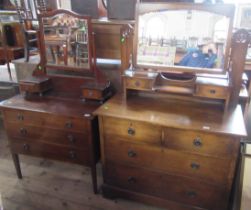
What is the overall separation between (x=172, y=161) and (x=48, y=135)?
2.98ft

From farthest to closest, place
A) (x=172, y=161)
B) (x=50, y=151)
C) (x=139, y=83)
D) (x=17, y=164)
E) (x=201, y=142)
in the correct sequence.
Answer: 1. (x=17, y=164)
2. (x=50, y=151)
3. (x=139, y=83)
4. (x=172, y=161)
5. (x=201, y=142)

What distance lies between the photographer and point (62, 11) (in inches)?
69.9

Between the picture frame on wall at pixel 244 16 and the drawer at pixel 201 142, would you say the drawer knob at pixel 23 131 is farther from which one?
the picture frame on wall at pixel 244 16

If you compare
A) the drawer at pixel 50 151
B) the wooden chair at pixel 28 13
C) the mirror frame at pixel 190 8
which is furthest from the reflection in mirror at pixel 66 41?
the drawer at pixel 50 151

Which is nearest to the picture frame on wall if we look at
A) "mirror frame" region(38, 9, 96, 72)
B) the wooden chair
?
"mirror frame" region(38, 9, 96, 72)

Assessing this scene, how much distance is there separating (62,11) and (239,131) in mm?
1431

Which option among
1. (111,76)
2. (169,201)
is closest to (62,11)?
(111,76)

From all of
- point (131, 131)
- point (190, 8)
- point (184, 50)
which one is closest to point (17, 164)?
point (131, 131)

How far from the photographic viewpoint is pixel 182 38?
1.50 meters

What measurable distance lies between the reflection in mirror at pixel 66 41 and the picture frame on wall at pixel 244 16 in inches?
60.5

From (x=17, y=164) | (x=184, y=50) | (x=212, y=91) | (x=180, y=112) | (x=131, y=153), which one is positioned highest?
(x=184, y=50)

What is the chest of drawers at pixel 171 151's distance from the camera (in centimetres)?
134

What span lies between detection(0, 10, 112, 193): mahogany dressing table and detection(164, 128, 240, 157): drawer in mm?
544

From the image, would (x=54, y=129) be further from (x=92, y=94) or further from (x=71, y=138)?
(x=92, y=94)
